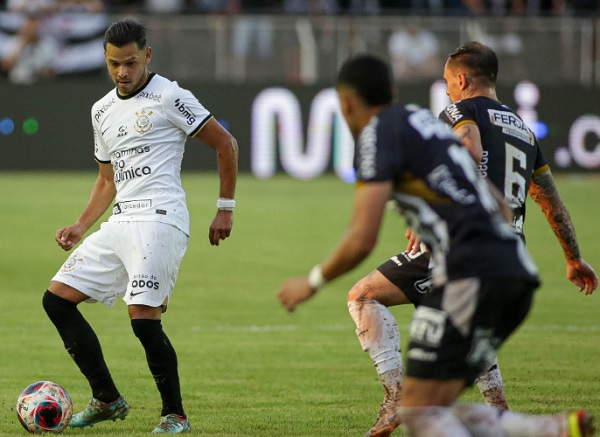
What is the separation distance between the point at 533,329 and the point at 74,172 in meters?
16.5

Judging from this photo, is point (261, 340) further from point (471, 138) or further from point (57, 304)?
point (471, 138)

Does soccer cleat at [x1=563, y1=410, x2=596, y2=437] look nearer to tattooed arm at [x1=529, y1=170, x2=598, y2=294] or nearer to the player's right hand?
tattooed arm at [x1=529, y1=170, x2=598, y2=294]

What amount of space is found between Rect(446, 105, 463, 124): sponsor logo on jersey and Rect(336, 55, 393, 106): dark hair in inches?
59.4

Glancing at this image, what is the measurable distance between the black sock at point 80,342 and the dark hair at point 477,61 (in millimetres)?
2680

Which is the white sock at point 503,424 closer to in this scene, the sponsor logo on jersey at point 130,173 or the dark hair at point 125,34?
the sponsor logo on jersey at point 130,173

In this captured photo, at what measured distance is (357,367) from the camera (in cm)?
952

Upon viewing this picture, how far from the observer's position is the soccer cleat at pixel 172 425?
7.01 metres

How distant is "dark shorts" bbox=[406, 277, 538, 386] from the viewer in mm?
5070

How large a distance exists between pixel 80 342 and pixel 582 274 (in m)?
3.00

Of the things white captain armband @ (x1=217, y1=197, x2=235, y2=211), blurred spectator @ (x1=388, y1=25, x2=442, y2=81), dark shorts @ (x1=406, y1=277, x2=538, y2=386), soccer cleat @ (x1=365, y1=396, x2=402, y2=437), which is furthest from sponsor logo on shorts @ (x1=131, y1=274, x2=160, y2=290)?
blurred spectator @ (x1=388, y1=25, x2=442, y2=81)

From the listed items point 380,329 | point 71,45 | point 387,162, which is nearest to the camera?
point 387,162

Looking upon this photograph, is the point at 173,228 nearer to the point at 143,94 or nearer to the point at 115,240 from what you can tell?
the point at 115,240

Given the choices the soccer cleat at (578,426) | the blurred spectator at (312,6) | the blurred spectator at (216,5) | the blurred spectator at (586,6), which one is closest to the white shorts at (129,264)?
the soccer cleat at (578,426)

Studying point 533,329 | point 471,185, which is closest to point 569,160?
point 533,329
